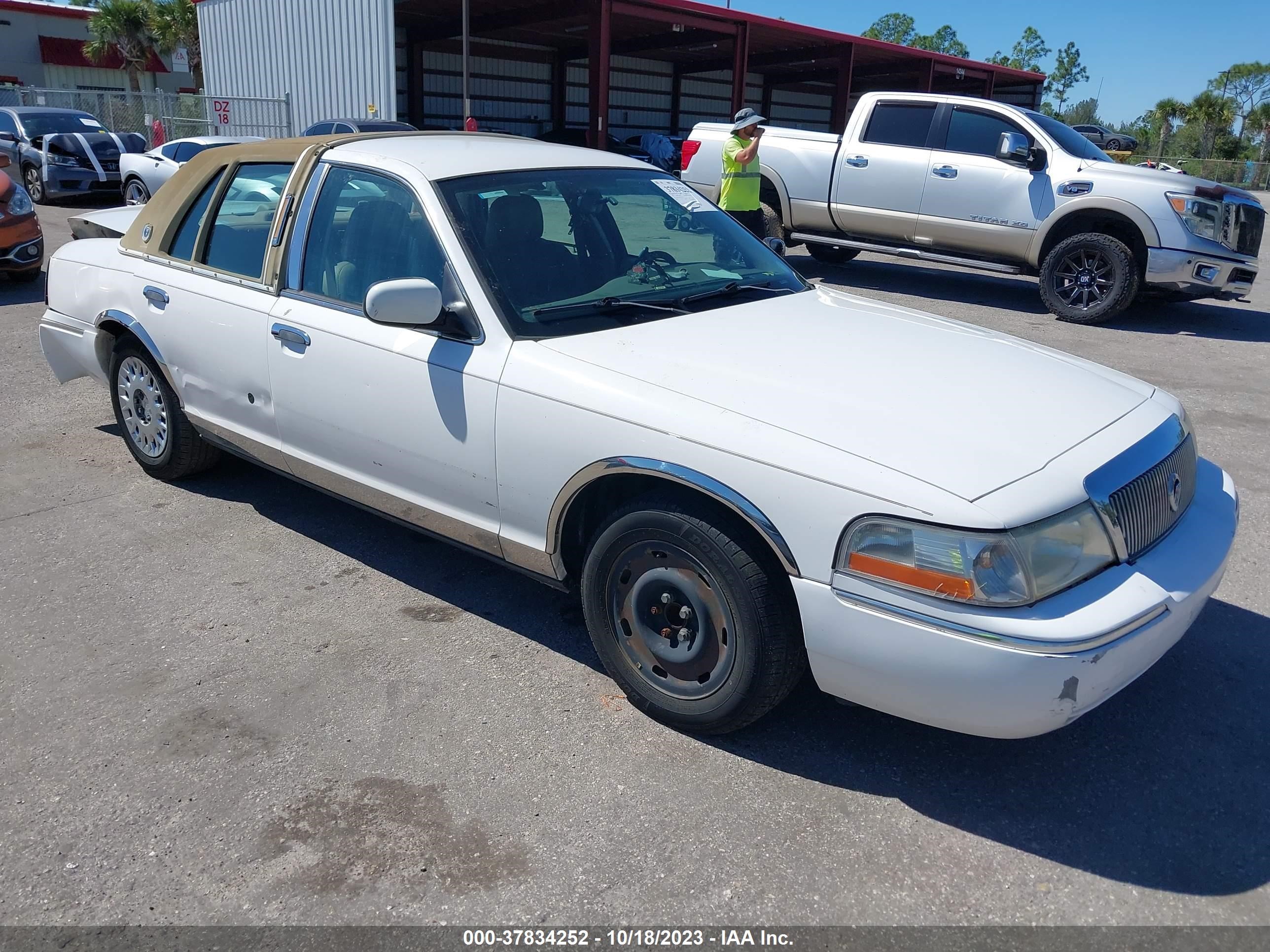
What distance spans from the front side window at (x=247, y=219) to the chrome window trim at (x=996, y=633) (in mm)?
2941

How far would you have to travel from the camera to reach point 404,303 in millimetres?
3346

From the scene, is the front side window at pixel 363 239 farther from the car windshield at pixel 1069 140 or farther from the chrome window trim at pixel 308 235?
the car windshield at pixel 1069 140

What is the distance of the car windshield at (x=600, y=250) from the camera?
11.8ft

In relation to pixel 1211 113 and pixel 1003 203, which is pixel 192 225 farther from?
pixel 1211 113

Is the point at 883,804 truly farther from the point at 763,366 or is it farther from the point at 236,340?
the point at 236,340

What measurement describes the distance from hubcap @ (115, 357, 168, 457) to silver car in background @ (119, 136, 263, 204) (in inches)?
477

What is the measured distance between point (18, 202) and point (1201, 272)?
1156 cm

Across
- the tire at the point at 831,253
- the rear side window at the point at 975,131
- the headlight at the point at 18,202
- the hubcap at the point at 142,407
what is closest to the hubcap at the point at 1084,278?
the rear side window at the point at 975,131

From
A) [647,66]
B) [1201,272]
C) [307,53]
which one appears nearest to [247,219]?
[1201,272]

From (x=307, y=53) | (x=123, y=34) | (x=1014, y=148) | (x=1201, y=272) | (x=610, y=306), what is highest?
(x=123, y=34)

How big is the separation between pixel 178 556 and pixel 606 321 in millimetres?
2268

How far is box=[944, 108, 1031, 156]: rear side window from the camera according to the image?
1063cm

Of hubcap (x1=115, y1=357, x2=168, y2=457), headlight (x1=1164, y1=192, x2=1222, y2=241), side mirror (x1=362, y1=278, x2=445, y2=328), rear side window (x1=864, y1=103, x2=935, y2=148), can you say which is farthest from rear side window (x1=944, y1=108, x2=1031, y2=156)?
side mirror (x1=362, y1=278, x2=445, y2=328)

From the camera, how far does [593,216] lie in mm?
4098
